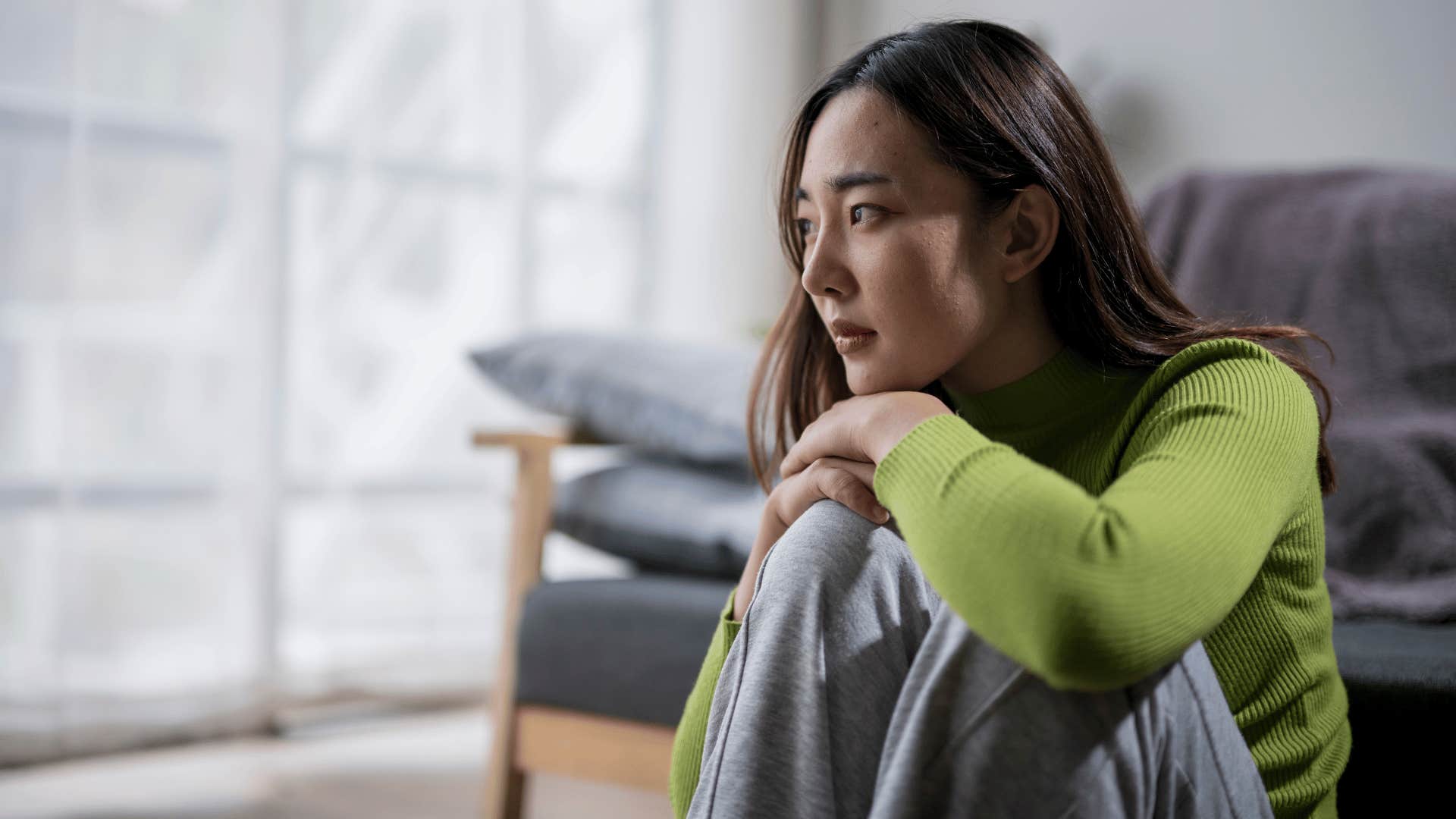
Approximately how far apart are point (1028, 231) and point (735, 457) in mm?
816

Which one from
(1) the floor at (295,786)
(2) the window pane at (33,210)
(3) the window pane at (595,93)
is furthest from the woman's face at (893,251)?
(3) the window pane at (595,93)

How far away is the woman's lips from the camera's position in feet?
3.23

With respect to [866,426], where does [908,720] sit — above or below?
below

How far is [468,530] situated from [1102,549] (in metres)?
2.06

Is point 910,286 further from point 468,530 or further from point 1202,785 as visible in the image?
point 468,530

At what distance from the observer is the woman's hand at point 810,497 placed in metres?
0.88

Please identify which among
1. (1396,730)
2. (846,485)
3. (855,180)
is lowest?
(1396,730)

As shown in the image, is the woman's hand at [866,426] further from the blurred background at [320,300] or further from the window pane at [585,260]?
the window pane at [585,260]

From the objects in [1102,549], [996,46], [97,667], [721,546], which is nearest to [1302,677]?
[1102,549]

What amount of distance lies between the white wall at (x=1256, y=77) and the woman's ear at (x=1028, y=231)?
48.8 inches

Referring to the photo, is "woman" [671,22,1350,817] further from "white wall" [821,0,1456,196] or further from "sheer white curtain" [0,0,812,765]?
"sheer white curtain" [0,0,812,765]

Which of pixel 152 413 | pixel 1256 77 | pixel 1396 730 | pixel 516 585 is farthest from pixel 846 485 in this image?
pixel 1256 77

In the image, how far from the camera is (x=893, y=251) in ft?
3.10

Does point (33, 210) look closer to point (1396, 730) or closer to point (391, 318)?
point (391, 318)
